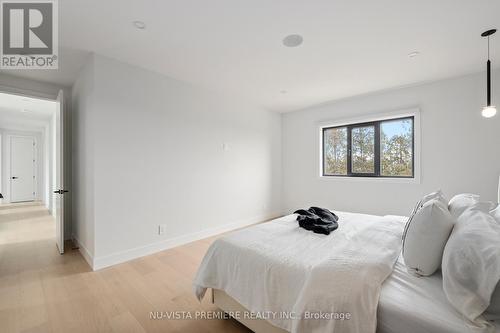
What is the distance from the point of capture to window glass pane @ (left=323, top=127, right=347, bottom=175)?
4250 mm

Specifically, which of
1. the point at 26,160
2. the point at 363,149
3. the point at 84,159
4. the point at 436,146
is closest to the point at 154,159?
the point at 84,159

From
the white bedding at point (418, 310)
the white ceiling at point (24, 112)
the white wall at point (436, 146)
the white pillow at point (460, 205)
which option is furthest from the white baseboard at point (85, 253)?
the white wall at point (436, 146)

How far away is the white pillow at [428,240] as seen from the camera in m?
1.22

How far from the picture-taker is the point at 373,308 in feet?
3.27

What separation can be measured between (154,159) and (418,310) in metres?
2.99

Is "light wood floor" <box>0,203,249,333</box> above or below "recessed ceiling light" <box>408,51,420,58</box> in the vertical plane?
below

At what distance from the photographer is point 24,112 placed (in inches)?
194

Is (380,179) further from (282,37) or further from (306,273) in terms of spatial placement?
(306,273)

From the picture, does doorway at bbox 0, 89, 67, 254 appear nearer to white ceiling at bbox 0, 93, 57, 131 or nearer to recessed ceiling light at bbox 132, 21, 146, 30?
white ceiling at bbox 0, 93, 57, 131

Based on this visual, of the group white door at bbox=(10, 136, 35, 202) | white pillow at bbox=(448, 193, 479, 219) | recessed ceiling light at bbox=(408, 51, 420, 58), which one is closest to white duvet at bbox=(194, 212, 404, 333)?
white pillow at bbox=(448, 193, 479, 219)

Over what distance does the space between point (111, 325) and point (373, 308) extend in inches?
72.0

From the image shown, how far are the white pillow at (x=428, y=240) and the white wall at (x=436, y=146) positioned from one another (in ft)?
8.05

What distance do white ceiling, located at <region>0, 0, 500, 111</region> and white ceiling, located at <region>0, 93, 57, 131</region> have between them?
62.1 inches

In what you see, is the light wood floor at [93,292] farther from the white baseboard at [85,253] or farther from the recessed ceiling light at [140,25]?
the recessed ceiling light at [140,25]
